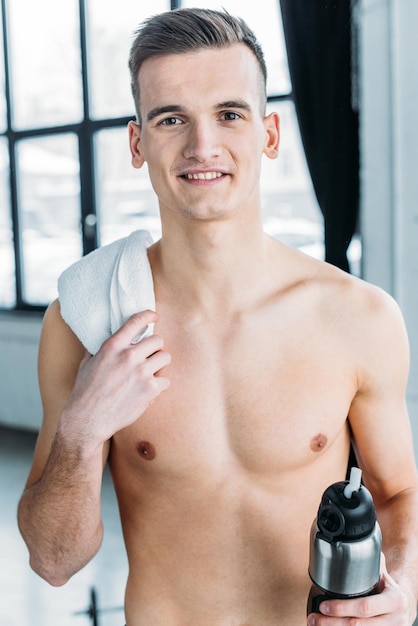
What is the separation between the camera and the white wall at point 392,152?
262cm

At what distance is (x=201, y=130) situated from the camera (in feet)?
3.45

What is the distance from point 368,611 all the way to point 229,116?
2.38 feet

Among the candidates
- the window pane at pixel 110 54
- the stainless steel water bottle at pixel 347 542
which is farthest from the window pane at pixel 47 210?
the stainless steel water bottle at pixel 347 542

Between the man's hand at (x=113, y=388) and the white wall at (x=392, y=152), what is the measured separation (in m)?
1.85

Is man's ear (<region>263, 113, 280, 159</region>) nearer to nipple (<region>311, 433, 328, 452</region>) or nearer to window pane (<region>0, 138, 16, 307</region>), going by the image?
nipple (<region>311, 433, 328, 452</region>)

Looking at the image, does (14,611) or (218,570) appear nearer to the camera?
(218,570)

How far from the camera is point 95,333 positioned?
1156 millimetres

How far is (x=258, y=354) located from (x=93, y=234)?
3.41 m

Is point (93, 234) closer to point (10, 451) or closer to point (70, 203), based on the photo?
point (70, 203)

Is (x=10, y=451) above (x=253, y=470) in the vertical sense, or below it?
below

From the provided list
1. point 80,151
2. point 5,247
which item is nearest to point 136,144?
point 80,151

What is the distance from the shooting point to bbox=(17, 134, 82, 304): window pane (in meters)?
Answer: 4.61

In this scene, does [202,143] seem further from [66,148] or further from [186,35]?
[66,148]

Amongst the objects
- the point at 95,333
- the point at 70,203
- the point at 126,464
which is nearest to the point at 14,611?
the point at 126,464
